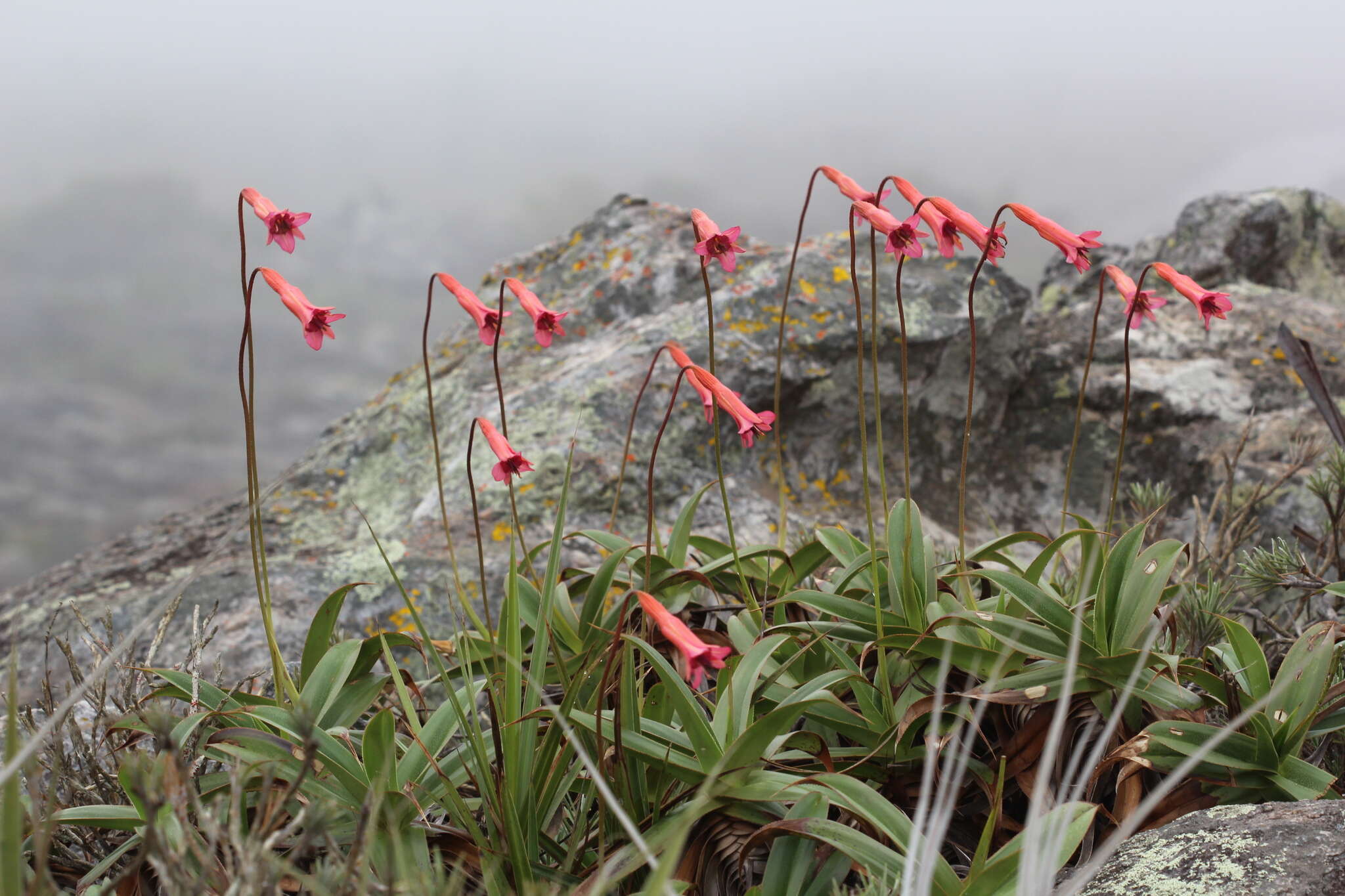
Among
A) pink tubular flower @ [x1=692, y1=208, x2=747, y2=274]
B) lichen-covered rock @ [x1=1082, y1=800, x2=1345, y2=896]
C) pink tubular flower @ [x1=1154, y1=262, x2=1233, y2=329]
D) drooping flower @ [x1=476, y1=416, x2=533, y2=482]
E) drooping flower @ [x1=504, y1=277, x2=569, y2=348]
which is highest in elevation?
pink tubular flower @ [x1=692, y1=208, x2=747, y2=274]

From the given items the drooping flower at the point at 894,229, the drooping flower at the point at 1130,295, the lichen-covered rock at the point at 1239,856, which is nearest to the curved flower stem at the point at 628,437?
the drooping flower at the point at 894,229

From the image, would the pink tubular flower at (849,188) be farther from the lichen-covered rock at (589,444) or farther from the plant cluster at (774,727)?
the lichen-covered rock at (589,444)

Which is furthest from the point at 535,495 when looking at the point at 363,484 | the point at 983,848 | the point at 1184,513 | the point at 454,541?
the point at 1184,513

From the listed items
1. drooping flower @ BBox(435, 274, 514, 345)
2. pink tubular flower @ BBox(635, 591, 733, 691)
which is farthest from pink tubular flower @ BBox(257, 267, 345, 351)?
pink tubular flower @ BBox(635, 591, 733, 691)

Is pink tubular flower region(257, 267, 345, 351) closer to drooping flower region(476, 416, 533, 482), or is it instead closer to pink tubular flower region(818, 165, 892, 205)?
drooping flower region(476, 416, 533, 482)

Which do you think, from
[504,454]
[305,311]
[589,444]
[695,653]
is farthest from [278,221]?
[589,444]

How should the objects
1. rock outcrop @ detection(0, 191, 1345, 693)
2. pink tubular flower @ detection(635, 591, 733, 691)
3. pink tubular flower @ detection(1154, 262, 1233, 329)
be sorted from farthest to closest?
rock outcrop @ detection(0, 191, 1345, 693) < pink tubular flower @ detection(1154, 262, 1233, 329) < pink tubular flower @ detection(635, 591, 733, 691)

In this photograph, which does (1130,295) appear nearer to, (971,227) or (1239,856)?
(971,227)

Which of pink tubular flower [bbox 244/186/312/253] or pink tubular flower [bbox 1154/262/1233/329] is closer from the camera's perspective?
pink tubular flower [bbox 244/186/312/253]
